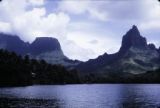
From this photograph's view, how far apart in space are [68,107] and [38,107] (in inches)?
360

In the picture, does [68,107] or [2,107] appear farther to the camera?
[68,107]

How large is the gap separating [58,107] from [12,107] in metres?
13.0

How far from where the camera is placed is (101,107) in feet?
322

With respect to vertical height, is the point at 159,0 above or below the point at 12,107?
above

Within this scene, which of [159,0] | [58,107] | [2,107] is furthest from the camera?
[58,107]

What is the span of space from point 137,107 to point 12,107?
3610 centimetres

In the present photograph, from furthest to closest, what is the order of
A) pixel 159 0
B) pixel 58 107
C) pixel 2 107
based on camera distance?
1. pixel 58 107
2. pixel 2 107
3. pixel 159 0

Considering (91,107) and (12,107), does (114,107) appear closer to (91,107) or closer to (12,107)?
(91,107)

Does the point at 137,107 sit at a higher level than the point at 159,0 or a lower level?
lower

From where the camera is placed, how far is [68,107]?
96.2 meters

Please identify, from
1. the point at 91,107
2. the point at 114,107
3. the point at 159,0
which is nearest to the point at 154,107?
the point at 114,107

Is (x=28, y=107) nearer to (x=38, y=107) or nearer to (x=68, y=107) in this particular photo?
(x=38, y=107)

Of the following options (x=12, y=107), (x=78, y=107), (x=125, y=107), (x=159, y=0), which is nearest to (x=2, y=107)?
(x=12, y=107)

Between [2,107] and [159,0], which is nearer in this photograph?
[159,0]
